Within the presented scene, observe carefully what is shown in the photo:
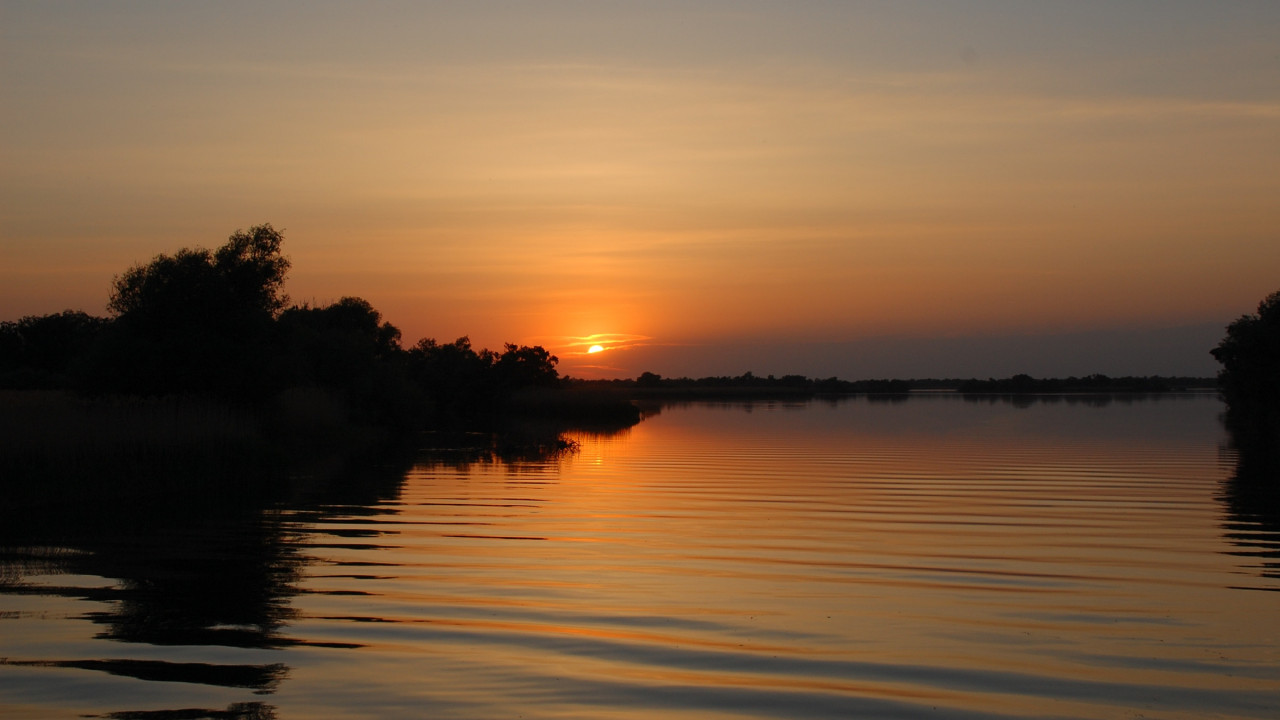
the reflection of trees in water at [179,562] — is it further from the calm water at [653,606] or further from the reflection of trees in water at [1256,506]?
the reflection of trees in water at [1256,506]

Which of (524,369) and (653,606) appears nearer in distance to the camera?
(653,606)

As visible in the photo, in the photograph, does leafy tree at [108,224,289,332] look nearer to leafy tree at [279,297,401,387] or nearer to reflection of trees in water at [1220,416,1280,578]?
leafy tree at [279,297,401,387]

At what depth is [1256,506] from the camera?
19438mm

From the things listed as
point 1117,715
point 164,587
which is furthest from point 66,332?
point 1117,715

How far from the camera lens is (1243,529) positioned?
650 inches

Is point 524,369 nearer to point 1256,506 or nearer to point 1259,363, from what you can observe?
point 1259,363

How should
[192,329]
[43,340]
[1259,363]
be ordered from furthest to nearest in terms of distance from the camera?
1. [43,340]
2. [1259,363]
3. [192,329]

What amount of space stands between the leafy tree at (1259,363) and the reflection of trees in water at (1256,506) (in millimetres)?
18362

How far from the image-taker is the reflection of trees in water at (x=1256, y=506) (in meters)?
14.4

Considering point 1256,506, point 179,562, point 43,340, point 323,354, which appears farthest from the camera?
point 43,340

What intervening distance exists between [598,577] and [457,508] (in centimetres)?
752

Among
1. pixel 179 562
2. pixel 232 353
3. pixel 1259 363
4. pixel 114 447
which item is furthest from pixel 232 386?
pixel 1259 363

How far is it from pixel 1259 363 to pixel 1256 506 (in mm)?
39663

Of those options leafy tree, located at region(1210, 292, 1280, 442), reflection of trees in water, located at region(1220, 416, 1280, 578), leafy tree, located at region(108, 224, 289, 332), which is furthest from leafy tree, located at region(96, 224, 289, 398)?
leafy tree, located at region(1210, 292, 1280, 442)
